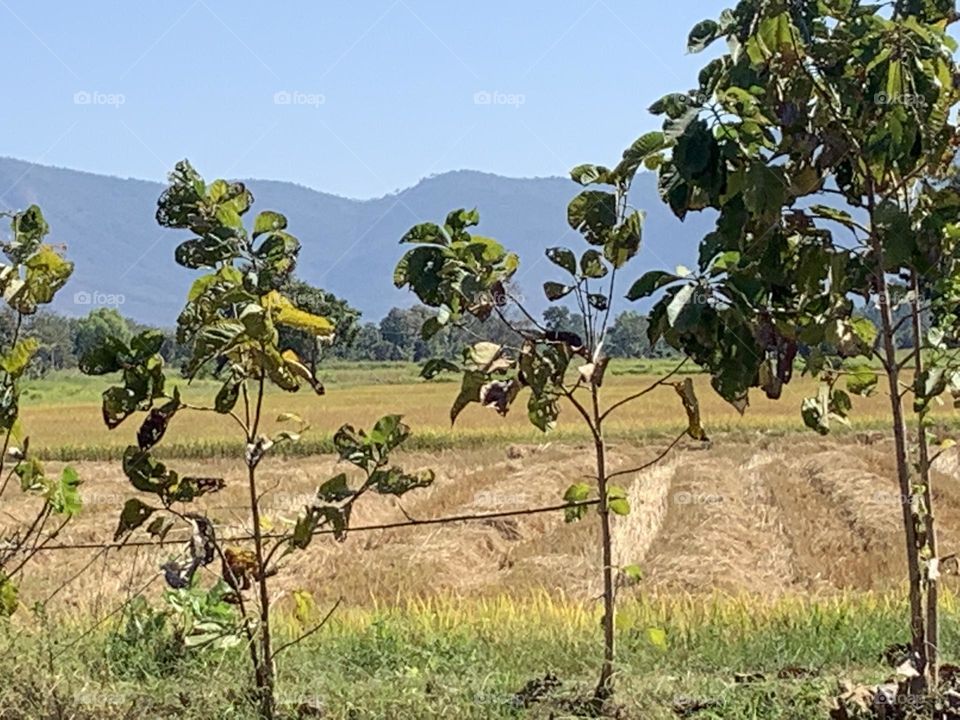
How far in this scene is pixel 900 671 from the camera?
132 inches

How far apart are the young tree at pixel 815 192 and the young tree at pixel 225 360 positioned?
3.44 ft

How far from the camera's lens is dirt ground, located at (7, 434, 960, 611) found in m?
9.96

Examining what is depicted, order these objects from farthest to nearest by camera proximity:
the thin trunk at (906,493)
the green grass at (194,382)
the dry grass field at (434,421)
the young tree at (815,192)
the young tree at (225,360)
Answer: the green grass at (194,382) < the dry grass field at (434,421) < the thin trunk at (906,493) < the young tree at (225,360) < the young tree at (815,192)

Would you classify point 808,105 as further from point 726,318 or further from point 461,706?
point 461,706

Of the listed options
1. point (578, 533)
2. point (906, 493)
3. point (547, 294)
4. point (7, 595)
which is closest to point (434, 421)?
point (578, 533)

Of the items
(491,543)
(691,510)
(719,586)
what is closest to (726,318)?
(719,586)

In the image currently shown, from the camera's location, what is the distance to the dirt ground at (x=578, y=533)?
9.96 metres

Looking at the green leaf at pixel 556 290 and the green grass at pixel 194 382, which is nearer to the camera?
the green leaf at pixel 556 290

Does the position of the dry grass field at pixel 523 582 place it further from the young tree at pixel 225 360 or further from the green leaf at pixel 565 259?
the green leaf at pixel 565 259

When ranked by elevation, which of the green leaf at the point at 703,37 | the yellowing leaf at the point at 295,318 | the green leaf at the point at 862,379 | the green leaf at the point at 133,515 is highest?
the green leaf at the point at 703,37

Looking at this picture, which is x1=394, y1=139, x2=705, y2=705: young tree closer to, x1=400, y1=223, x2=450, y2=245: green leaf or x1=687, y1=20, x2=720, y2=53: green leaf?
x1=400, y1=223, x2=450, y2=245: green leaf

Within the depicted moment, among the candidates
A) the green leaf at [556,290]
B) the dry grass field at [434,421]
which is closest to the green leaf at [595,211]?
the green leaf at [556,290]

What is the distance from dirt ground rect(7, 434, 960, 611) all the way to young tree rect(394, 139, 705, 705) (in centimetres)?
222

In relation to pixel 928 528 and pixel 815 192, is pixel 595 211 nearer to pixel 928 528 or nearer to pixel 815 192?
pixel 815 192
